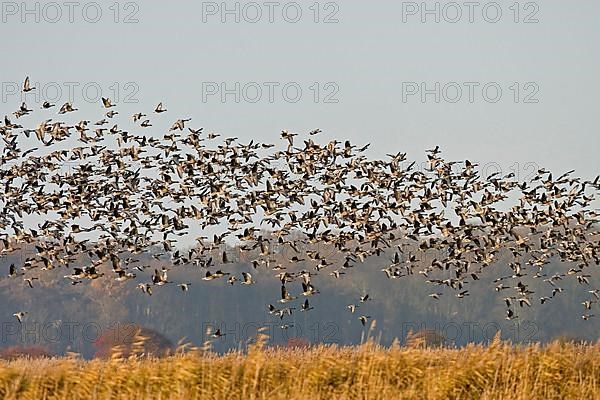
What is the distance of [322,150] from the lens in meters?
40.6

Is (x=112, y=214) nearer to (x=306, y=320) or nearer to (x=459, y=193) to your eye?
(x=459, y=193)

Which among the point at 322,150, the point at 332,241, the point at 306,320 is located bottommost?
the point at 306,320

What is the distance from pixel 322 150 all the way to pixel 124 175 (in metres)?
6.99

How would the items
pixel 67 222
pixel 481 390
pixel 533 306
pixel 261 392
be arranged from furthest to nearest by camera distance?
pixel 533 306 < pixel 67 222 < pixel 481 390 < pixel 261 392

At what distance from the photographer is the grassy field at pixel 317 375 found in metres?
27.0

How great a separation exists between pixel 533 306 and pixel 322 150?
64681 millimetres

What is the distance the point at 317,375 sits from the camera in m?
28.5

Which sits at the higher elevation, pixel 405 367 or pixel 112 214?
pixel 112 214

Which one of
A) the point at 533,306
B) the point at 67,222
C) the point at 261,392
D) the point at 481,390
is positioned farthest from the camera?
the point at 533,306

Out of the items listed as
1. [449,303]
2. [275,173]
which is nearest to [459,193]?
[275,173]

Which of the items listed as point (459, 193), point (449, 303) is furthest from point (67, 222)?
point (449, 303)

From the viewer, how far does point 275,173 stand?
41000 mm

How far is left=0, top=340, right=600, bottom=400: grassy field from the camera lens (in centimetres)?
2705

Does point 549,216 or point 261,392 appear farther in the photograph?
point 549,216
